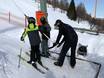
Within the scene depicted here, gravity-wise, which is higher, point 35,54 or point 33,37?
point 33,37

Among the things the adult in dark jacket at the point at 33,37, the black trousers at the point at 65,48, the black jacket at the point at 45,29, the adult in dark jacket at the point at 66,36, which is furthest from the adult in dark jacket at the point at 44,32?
the black trousers at the point at 65,48

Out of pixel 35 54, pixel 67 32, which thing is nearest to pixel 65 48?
pixel 67 32

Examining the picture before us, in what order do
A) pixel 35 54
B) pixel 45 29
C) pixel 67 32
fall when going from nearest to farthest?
pixel 35 54 → pixel 67 32 → pixel 45 29

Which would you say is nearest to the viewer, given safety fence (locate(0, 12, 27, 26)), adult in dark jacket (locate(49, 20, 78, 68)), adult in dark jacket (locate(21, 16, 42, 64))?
adult in dark jacket (locate(21, 16, 42, 64))

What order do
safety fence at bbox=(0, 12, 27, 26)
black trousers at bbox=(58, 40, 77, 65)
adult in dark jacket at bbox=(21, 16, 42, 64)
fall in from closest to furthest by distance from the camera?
adult in dark jacket at bbox=(21, 16, 42, 64), black trousers at bbox=(58, 40, 77, 65), safety fence at bbox=(0, 12, 27, 26)

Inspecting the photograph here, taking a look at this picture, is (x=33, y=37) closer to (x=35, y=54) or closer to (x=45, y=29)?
(x=35, y=54)

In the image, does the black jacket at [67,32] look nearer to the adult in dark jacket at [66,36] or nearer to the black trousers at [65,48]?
the adult in dark jacket at [66,36]

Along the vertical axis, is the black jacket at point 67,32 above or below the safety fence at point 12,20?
above

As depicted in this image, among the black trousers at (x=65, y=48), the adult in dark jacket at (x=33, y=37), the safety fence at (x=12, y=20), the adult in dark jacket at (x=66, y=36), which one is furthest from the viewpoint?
the safety fence at (x=12, y=20)

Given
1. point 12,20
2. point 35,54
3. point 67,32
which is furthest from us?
point 12,20

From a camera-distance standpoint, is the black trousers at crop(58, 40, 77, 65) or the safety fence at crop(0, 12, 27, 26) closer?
the black trousers at crop(58, 40, 77, 65)

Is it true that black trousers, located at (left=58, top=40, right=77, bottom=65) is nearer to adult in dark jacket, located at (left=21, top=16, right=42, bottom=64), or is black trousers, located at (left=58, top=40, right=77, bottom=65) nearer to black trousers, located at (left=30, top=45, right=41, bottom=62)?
black trousers, located at (left=30, top=45, right=41, bottom=62)

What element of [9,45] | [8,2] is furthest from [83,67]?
[8,2]

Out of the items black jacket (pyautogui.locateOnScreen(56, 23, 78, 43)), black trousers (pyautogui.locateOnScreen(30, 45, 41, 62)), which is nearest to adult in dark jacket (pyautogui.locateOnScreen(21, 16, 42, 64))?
black trousers (pyautogui.locateOnScreen(30, 45, 41, 62))
